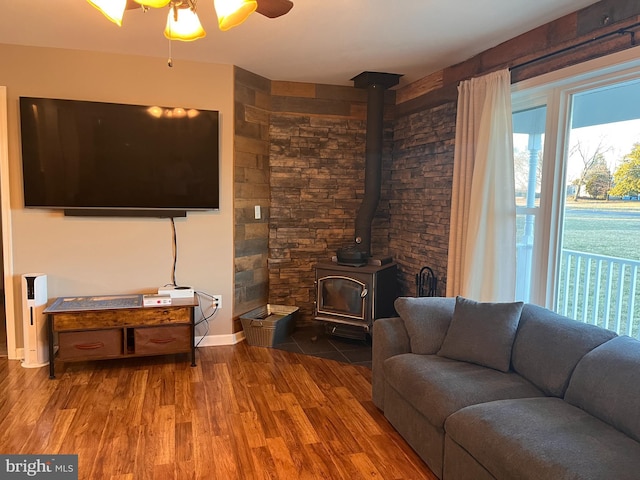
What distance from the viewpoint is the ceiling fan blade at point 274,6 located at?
6.53 feet

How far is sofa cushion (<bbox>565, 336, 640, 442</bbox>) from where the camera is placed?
1837 mm

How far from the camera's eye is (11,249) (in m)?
3.58

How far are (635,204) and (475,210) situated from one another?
966 mm

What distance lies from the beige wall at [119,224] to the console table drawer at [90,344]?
48cm

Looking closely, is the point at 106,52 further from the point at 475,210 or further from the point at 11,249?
Answer: the point at 475,210

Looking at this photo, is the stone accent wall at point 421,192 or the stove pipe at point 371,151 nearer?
the stone accent wall at point 421,192

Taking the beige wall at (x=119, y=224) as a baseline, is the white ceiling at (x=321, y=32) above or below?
above

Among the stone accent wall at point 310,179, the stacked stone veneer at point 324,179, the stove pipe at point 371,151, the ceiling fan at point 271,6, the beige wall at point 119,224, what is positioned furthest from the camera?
the stone accent wall at point 310,179

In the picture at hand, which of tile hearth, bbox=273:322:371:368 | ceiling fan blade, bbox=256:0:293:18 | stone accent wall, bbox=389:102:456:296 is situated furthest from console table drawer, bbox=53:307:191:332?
ceiling fan blade, bbox=256:0:293:18

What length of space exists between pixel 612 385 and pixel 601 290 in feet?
4.73

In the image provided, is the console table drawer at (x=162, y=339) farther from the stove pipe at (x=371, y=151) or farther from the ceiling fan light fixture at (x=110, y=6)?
the ceiling fan light fixture at (x=110, y=6)

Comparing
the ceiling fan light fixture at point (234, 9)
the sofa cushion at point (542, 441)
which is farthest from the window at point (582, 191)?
the ceiling fan light fixture at point (234, 9)

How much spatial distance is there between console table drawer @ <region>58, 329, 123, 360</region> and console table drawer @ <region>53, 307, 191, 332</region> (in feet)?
0.17

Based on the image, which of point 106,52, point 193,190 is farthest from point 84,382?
point 106,52
